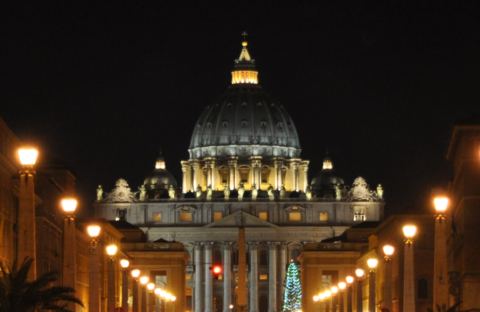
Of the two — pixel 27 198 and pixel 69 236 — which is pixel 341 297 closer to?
pixel 69 236

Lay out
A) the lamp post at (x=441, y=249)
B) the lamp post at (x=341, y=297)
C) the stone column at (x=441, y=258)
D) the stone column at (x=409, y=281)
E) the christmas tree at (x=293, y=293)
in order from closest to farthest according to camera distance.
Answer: the lamp post at (x=441, y=249) < the stone column at (x=441, y=258) < the stone column at (x=409, y=281) < the lamp post at (x=341, y=297) < the christmas tree at (x=293, y=293)

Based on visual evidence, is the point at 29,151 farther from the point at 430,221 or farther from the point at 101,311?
the point at 430,221

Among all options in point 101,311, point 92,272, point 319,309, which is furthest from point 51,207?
point 319,309

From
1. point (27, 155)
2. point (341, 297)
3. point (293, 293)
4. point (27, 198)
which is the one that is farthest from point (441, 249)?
point (293, 293)

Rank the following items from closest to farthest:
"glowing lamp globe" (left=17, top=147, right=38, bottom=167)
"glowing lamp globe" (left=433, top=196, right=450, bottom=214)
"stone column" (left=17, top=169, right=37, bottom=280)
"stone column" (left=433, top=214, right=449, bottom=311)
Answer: "glowing lamp globe" (left=17, top=147, right=38, bottom=167)
"stone column" (left=17, top=169, right=37, bottom=280)
"glowing lamp globe" (left=433, top=196, right=450, bottom=214)
"stone column" (left=433, top=214, right=449, bottom=311)

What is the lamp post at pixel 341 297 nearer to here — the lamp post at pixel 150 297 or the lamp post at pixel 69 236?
the lamp post at pixel 150 297

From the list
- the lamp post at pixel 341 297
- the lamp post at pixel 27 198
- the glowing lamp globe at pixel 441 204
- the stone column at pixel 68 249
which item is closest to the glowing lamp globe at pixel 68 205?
the stone column at pixel 68 249

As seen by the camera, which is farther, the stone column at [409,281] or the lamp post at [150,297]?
the lamp post at [150,297]

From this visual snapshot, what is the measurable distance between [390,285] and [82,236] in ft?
55.7

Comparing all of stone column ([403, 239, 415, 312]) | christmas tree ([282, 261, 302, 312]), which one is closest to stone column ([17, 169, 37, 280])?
stone column ([403, 239, 415, 312])

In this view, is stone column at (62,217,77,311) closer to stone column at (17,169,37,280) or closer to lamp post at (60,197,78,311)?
lamp post at (60,197,78,311)

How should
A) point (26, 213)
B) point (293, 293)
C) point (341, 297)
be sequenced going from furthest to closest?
point (293, 293) < point (341, 297) < point (26, 213)

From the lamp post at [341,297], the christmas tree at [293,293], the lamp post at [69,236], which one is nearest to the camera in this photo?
the lamp post at [69,236]

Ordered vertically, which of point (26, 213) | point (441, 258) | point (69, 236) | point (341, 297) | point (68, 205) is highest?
point (341, 297)
